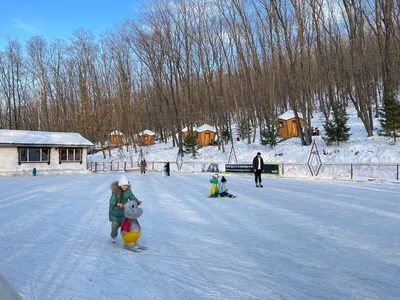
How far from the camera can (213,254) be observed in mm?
5012

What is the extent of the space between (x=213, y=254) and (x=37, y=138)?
2927cm

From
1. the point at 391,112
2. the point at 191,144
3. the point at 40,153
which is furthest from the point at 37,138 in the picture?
the point at 391,112

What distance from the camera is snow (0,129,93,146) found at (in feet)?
91.5

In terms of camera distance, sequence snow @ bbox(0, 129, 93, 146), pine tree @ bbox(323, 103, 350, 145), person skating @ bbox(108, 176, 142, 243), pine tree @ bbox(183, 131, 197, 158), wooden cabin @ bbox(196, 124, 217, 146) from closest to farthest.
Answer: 1. person skating @ bbox(108, 176, 142, 243)
2. pine tree @ bbox(323, 103, 350, 145)
3. snow @ bbox(0, 129, 93, 146)
4. pine tree @ bbox(183, 131, 197, 158)
5. wooden cabin @ bbox(196, 124, 217, 146)

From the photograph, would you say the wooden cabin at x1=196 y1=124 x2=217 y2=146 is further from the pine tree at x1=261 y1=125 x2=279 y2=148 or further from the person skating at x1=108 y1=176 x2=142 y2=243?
the person skating at x1=108 y1=176 x2=142 y2=243

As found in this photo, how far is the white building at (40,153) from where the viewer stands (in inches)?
1075

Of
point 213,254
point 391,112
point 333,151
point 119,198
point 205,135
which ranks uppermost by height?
point 205,135

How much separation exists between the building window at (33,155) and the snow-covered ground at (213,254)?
2144 centimetres

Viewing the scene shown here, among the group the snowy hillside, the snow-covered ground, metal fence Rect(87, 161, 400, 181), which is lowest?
the snow-covered ground

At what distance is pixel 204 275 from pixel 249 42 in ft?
107

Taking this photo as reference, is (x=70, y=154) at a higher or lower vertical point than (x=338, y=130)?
lower

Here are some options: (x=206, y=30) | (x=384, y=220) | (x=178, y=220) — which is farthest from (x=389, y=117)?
(x=206, y=30)

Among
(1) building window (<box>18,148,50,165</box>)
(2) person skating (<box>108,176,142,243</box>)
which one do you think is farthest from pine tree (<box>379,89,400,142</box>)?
(1) building window (<box>18,148,50,165</box>)

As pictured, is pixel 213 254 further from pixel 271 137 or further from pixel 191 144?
pixel 191 144
